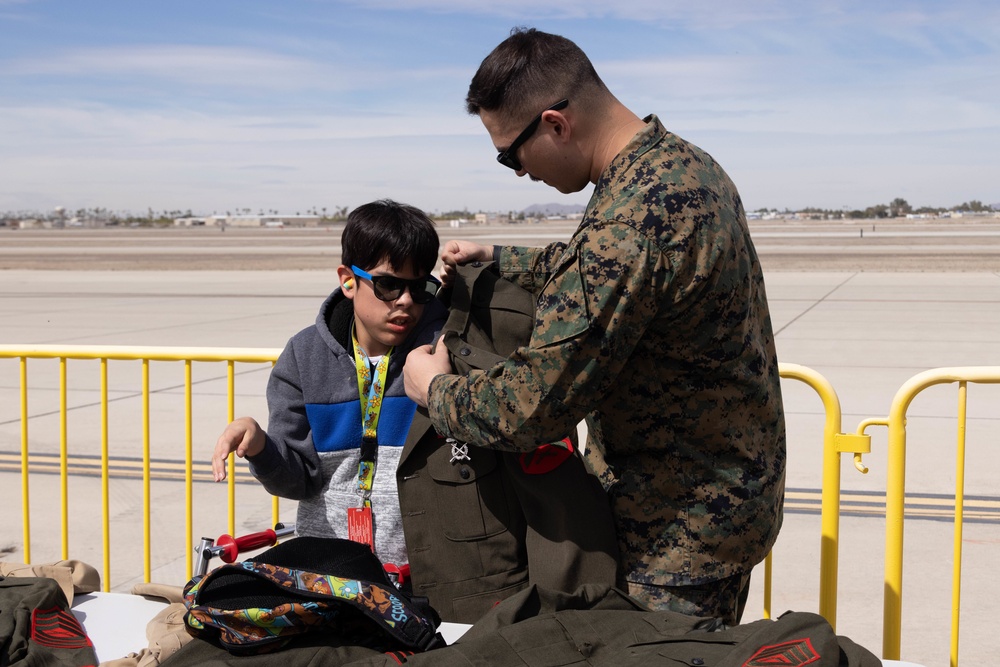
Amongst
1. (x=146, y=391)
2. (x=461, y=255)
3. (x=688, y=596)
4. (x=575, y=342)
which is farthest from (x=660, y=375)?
(x=146, y=391)

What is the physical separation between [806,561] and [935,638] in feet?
3.37

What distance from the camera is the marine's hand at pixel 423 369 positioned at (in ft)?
8.02

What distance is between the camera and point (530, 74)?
88.5 inches

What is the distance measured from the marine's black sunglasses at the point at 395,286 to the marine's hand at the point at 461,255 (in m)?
0.20

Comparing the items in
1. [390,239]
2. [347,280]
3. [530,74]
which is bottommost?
[347,280]

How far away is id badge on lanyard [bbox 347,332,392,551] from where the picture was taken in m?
2.91

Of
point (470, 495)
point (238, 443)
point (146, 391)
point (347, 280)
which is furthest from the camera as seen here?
point (146, 391)

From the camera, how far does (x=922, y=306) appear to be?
733 inches

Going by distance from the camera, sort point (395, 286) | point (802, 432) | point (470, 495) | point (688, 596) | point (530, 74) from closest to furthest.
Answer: point (530, 74) → point (688, 596) → point (470, 495) → point (395, 286) → point (802, 432)

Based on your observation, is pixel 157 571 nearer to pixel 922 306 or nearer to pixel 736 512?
pixel 736 512

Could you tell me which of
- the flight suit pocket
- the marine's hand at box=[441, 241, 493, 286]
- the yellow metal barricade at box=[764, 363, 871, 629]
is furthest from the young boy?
the yellow metal barricade at box=[764, 363, 871, 629]

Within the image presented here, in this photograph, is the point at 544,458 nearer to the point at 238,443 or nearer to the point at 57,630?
the point at 238,443

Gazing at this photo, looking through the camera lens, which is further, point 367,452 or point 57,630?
point 367,452

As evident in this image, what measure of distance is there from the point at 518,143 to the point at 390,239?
0.72 m
